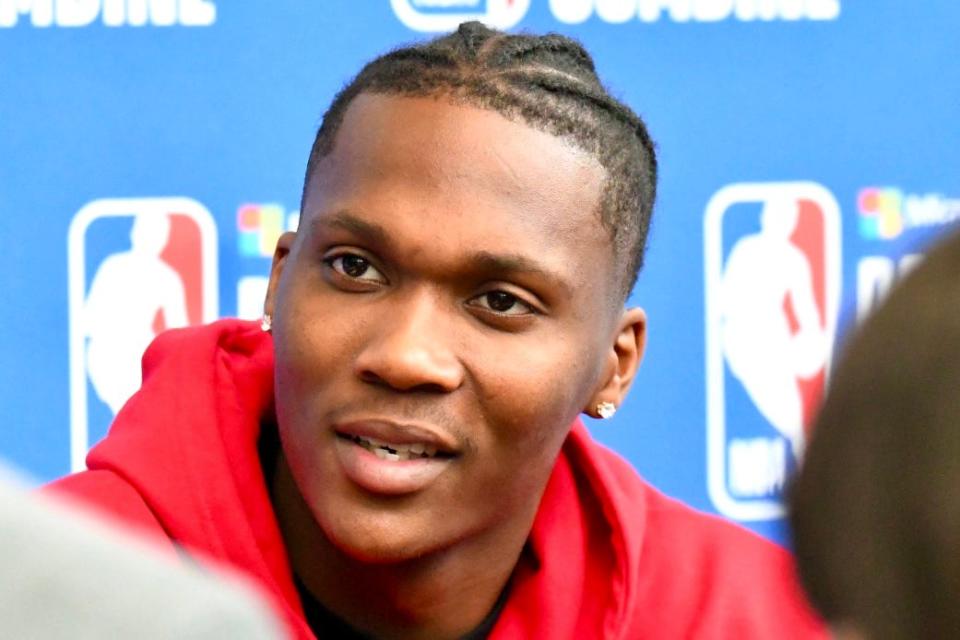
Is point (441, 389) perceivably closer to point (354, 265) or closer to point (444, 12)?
point (354, 265)

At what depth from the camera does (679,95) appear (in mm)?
1859

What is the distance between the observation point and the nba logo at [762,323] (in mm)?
1848

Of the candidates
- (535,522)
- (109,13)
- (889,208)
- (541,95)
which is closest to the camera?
(541,95)

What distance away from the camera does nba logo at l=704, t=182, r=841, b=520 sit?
1.85m

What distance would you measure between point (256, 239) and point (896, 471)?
1.36 metres

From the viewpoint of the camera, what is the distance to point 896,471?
1.56ft

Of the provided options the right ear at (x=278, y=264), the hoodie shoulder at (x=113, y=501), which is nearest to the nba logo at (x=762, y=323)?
the right ear at (x=278, y=264)

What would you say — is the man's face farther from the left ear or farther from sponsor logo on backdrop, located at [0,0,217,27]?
sponsor logo on backdrop, located at [0,0,217,27]

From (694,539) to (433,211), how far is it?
0.46 m

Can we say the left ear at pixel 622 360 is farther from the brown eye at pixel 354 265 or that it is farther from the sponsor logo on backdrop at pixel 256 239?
the sponsor logo on backdrop at pixel 256 239

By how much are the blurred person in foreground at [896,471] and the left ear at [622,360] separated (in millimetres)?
947

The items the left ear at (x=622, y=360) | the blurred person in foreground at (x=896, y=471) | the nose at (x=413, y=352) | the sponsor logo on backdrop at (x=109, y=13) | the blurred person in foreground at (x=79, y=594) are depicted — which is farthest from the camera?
the sponsor logo on backdrop at (x=109, y=13)

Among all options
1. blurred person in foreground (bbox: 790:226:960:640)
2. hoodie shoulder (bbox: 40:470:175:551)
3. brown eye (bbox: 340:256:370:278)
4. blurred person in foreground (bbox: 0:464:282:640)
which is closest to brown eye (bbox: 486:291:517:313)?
brown eye (bbox: 340:256:370:278)

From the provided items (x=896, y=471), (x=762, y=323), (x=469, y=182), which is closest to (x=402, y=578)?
(x=469, y=182)
